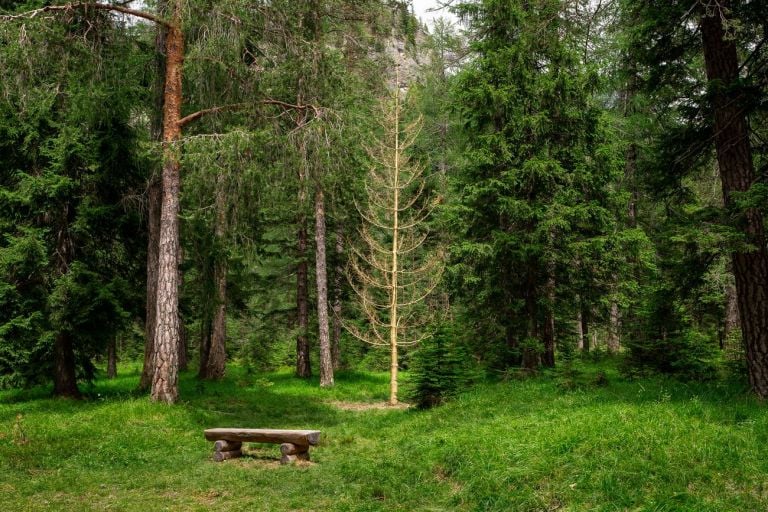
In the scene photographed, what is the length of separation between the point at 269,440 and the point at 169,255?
5.23 m

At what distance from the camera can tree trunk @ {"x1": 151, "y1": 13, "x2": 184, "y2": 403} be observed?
12352 millimetres

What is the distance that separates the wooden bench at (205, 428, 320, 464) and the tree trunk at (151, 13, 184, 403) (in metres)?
3.19

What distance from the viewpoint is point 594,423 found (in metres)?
7.79

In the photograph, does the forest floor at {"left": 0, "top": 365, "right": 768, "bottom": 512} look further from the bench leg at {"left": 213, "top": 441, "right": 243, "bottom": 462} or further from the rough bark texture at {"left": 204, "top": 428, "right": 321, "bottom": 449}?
the rough bark texture at {"left": 204, "top": 428, "right": 321, "bottom": 449}

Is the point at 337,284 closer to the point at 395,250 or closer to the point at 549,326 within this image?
the point at 395,250

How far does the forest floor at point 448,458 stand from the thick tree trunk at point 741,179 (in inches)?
32.7

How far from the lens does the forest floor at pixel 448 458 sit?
A: 6004 mm

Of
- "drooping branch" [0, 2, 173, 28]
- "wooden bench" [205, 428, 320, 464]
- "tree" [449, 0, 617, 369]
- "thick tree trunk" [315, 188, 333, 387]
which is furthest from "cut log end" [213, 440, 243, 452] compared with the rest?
"thick tree trunk" [315, 188, 333, 387]

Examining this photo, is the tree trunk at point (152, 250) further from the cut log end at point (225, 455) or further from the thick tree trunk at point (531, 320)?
the thick tree trunk at point (531, 320)

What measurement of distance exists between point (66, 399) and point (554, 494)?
1227 centimetres

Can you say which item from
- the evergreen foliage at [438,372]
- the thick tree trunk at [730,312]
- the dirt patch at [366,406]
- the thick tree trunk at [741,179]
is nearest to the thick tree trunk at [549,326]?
the evergreen foliage at [438,372]

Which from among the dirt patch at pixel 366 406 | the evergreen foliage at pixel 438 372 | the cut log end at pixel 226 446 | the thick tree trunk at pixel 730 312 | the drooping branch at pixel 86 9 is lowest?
the dirt patch at pixel 366 406

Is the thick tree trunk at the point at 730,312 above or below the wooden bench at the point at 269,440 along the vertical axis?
above

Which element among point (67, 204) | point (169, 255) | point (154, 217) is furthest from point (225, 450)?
point (67, 204)
